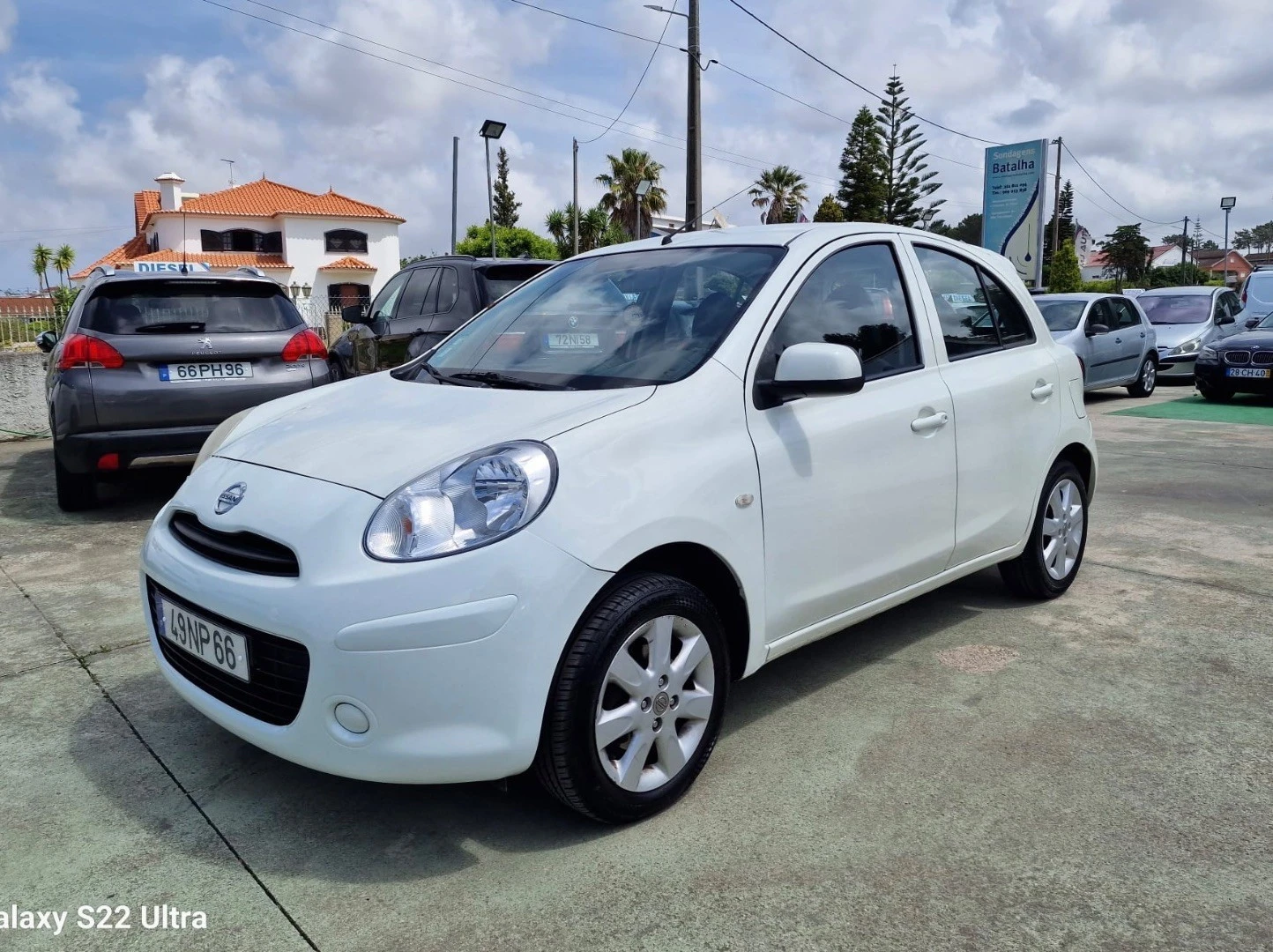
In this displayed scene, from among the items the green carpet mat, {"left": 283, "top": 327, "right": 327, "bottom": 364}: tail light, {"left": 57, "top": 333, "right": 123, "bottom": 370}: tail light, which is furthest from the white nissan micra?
the green carpet mat

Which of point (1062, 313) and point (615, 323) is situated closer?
point (615, 323)

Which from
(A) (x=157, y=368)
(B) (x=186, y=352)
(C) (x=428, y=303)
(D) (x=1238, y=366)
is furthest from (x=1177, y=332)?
(A) (x=157, y=368)

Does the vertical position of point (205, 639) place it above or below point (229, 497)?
below

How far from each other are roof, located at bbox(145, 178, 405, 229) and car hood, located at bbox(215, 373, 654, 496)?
176 ft

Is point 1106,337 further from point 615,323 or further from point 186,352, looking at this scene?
point 615,323

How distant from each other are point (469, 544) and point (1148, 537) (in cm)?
476

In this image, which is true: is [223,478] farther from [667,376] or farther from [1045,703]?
[1045,703]

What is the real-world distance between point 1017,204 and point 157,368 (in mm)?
18157

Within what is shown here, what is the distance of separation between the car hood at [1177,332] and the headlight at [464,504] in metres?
16.3

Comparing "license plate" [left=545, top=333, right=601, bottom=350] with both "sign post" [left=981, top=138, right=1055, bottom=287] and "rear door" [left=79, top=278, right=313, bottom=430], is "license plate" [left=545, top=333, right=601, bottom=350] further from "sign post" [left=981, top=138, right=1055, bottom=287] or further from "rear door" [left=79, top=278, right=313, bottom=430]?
"sign post" [left=981, top=138, right=1055, bottom=287]

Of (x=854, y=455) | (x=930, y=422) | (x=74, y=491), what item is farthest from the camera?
(x=74, y=491)

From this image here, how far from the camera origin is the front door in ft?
10.1

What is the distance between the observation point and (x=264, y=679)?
8.41ft

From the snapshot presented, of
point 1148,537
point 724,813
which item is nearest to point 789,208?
point 1148,537
